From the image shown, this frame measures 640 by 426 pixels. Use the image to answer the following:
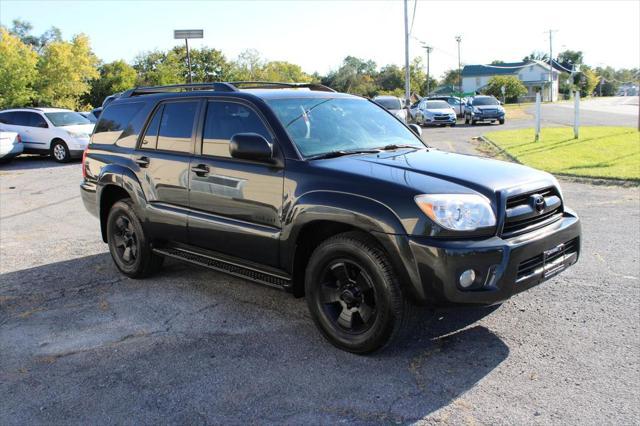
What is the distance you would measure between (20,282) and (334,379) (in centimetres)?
393

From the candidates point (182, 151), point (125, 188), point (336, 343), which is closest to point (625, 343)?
point (336, 343)

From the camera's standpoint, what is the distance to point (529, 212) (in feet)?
12.4

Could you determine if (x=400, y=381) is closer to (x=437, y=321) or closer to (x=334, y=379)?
(x=334, y=379)

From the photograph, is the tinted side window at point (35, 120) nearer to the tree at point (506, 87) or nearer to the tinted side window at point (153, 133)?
the tinted side window at point (153, 133)

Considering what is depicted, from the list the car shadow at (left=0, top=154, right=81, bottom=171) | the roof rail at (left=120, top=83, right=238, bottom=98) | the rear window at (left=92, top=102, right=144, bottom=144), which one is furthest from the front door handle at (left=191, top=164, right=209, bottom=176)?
the car shadow at (left=0, top=154, right=81, bottom=171)

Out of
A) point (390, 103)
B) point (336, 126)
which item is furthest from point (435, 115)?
point (336, 126)

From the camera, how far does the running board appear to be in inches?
169

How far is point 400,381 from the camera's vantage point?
3.51 meters

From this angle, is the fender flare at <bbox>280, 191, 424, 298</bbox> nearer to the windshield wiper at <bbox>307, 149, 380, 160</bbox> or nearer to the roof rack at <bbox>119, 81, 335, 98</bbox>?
the windshield wiper at <bbox>307, 149, 380, 160</bbox>

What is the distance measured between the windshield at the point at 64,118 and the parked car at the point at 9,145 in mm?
1148

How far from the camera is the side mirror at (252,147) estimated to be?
4.14m

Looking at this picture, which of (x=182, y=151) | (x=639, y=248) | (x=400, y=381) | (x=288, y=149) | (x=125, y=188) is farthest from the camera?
(x=639, y=248)

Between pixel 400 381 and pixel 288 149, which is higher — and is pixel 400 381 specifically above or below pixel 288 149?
below

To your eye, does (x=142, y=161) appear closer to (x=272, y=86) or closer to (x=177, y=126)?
(x=177, y=126)
